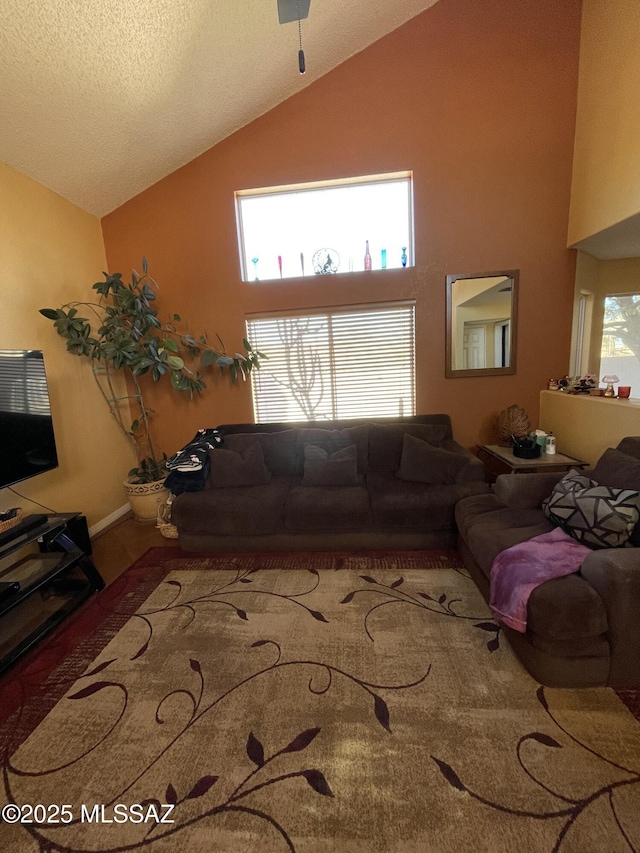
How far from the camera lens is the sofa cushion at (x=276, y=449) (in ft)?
10.2

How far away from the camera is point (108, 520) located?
132 inches

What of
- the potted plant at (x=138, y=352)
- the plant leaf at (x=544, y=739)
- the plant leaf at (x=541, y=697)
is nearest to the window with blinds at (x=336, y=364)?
the potted plant at (x=138, y=352)

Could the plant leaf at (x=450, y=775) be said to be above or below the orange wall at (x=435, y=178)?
below

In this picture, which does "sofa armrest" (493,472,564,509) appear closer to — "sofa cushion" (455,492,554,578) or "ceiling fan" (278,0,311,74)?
"sofa cushion" (455,492,554,578)

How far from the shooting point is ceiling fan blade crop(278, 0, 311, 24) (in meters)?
2.10

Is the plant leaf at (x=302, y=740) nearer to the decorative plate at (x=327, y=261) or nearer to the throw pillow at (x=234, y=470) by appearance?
the throw pillow at (x=234, y=470)

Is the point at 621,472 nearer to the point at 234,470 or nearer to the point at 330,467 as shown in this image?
the point at 330,467

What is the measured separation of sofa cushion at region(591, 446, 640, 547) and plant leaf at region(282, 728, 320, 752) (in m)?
1.71

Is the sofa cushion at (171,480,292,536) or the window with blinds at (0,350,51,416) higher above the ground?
the window with blinds at (0,350,51,416)

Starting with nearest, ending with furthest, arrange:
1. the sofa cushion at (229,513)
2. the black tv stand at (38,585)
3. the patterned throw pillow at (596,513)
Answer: the patterned throw pillow at (596,513) < the black tv stand at (38,585) < the sofa cushion at (229,513)

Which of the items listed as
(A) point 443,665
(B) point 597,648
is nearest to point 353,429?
(A) point 443,665

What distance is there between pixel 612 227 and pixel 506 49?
5.96 feet

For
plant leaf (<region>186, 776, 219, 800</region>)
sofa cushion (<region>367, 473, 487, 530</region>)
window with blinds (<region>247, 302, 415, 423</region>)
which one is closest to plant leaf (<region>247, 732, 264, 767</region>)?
plant leaf (<region>186, 776, 219, 800</region>)

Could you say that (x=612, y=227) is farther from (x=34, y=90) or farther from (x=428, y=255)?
(x=34, y=90)
